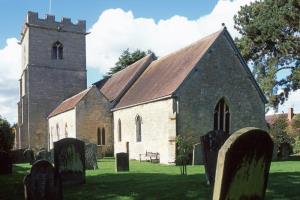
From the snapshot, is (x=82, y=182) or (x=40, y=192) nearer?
(x=40, y=192)

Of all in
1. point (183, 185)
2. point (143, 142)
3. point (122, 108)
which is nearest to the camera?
point (183, 185)

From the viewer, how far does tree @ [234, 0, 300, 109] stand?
3053cm

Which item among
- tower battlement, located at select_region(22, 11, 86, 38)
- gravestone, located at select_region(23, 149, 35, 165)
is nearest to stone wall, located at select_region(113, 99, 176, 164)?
gravestone, located at select_region(23, 149, 35, 165)

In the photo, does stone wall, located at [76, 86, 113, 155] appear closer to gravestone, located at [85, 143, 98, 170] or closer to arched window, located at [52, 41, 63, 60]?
gravestone, located at [85, 143, 98, 170]

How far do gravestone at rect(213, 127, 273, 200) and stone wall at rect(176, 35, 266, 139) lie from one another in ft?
58.7

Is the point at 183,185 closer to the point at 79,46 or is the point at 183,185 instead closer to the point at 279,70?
the point at 279,70

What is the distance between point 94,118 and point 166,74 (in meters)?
7.65

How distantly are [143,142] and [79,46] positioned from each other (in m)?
19.6

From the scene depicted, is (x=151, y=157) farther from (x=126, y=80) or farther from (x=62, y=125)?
(x=62, y=125)

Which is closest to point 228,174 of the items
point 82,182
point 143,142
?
point 82,182

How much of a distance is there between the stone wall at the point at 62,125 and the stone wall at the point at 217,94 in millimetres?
11076

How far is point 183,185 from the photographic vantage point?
11.0m

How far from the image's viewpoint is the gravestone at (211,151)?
11.1 metres

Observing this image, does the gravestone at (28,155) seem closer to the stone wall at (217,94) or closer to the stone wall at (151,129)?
the stone wall at (151,129)
